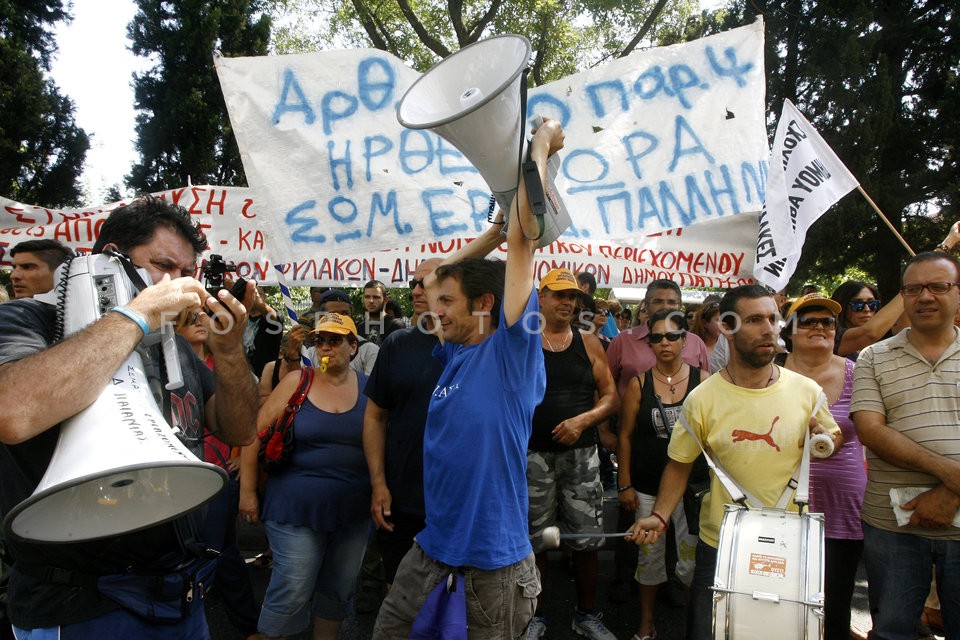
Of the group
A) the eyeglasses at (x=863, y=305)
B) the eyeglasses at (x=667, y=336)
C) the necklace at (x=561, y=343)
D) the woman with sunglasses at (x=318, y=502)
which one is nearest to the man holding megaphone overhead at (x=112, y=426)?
the woman with sunglasses at (x=318, y=502)

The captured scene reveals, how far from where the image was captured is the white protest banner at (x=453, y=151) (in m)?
3.81

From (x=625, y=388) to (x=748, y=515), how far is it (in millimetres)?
1681

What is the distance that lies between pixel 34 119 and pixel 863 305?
16.0 metres

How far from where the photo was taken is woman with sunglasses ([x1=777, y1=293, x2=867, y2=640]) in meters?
2.89

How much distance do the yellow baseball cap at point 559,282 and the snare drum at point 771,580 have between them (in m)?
1.68

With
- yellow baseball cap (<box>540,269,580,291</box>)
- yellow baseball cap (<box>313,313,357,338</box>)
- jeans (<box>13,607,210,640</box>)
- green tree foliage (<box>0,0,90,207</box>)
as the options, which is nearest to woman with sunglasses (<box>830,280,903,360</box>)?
yellow baseball cap (<box>540,269,580,291</box>)

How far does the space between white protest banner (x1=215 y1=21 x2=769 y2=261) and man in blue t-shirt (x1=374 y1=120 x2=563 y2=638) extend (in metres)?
1.77

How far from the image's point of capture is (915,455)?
2.50 metres

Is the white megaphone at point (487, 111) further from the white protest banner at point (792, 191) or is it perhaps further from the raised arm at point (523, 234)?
the white protest banner at point (792, 191)

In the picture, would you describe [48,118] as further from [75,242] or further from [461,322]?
[461,322]

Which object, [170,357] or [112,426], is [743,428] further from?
[112,426]

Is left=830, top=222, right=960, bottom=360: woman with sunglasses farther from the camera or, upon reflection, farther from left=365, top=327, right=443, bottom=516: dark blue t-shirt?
the camera

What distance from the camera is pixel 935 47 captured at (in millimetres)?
13547

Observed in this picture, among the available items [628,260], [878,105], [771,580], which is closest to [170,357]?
[771,580]
